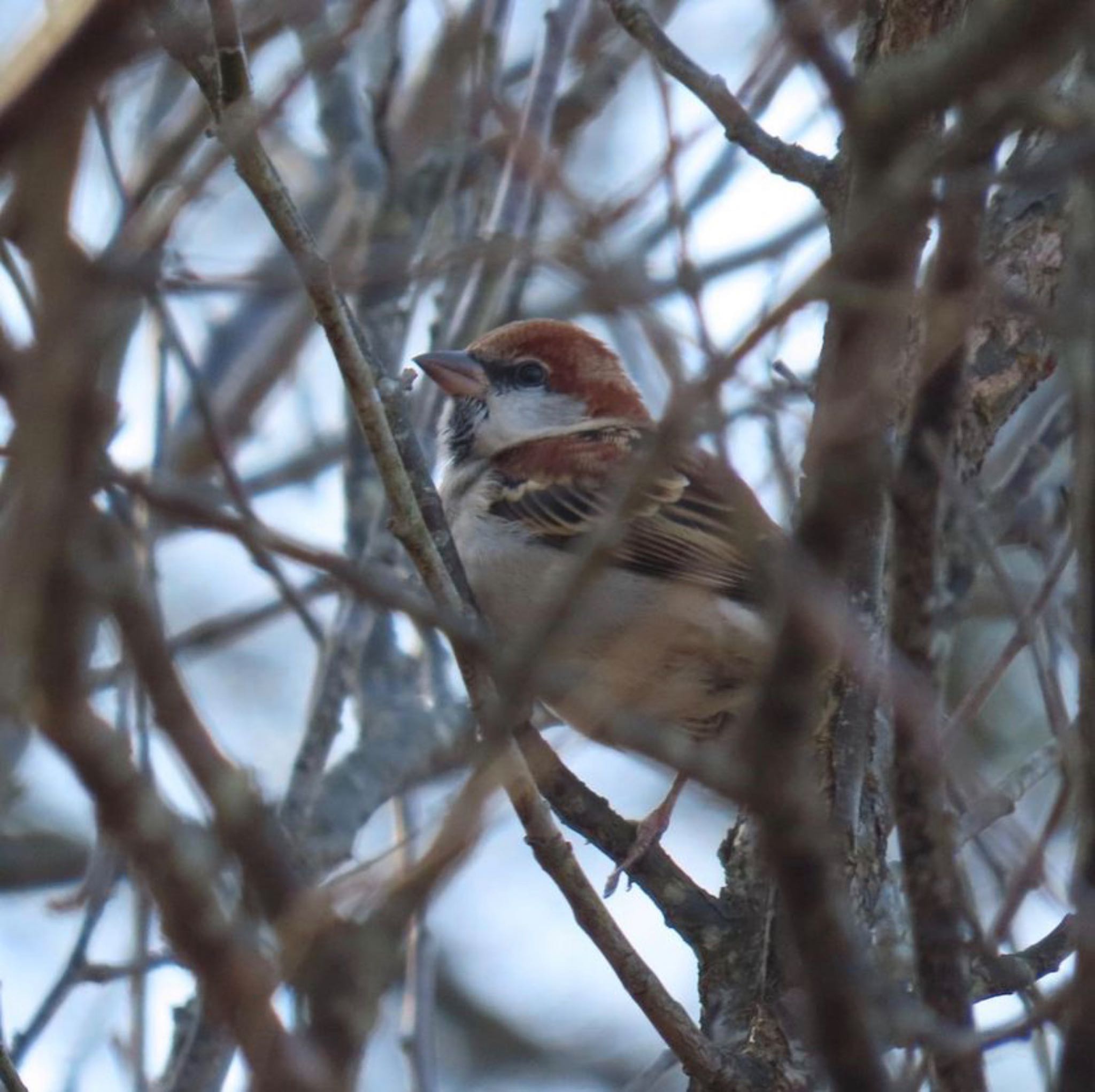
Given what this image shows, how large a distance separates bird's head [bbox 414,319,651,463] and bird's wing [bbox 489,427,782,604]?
0.96 feet

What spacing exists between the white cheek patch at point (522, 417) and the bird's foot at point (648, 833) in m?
1.37

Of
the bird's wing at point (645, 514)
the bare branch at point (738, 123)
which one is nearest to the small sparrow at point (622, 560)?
the bird's wing at point (645, 514)

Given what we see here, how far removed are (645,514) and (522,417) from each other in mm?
895

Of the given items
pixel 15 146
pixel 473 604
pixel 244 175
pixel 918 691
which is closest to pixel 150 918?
pixel 473 604

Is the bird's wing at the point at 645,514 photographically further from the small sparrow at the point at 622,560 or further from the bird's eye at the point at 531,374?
the bird's eye at the point at 531,374

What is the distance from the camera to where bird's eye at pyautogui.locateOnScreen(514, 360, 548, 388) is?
5672 millimetres

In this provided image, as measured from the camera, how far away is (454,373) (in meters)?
5.45

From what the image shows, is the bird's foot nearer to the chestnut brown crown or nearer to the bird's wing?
the bird's wing

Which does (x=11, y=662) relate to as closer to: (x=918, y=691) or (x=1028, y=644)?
(x=918, y=691)

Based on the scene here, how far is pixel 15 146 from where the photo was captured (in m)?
1.48

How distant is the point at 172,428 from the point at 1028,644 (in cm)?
455

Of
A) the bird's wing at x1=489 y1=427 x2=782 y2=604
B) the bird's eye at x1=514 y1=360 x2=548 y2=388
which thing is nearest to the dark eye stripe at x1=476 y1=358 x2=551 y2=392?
the bird's eye at x1=514 y1=360 x2=548 y2=388

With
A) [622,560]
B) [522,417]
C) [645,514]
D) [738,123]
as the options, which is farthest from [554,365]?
[738,123]

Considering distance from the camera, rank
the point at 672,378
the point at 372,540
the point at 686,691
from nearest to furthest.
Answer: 1. the point at 672,378
2. the point at 686,691
3. the point at 372,540
